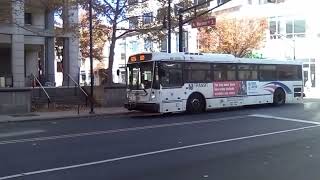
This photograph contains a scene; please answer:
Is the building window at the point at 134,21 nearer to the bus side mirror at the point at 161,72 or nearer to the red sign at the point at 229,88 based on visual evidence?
the red sign at the point at 229,88

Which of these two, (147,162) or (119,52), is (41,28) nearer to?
(147,162)

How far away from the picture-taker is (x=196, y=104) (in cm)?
2480

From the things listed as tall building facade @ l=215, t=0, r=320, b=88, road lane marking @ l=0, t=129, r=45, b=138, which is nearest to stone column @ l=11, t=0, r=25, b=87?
road lane marking @ l=0, t=129, r=45, b=138

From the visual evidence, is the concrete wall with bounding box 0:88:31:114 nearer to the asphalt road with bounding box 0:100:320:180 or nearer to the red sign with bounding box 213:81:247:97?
the asphalt road with bounding box 0:100:320:180

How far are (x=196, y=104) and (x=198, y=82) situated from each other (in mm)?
1073

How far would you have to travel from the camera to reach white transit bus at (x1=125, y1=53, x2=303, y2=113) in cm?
2334

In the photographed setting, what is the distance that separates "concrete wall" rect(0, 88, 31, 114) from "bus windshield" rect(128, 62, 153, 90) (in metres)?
5.48

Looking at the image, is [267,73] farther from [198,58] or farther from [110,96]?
[110,96]

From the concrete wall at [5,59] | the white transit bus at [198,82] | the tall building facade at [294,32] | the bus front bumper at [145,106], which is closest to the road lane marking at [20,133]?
the bus front bumper at [145,106]

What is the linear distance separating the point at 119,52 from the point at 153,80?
220ft

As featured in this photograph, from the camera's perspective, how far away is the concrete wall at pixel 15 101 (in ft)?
82.5

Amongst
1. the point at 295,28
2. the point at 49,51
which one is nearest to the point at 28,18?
the point at 49,51

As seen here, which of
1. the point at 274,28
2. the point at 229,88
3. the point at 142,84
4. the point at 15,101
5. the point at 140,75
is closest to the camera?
the point at 142,84

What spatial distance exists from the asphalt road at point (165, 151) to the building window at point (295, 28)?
138ft
